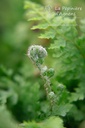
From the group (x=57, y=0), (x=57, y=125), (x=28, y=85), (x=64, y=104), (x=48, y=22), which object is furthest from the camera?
(x=57, y=0)

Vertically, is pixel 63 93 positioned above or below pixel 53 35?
below

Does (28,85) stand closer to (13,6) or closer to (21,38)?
(21,38)

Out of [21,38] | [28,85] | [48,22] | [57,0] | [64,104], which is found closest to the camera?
[64,104]

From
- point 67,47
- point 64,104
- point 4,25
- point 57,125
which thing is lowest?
point 57,125

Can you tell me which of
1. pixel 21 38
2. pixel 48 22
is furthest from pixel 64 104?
pixel 21 38

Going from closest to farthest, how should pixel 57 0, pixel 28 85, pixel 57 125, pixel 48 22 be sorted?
1. pixel 57 125
2. pixel 48 22
3. pixel 28 85
4. pixel 57 0

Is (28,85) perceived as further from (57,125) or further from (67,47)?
(57,125)

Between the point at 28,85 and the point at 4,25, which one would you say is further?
the point at 4,25

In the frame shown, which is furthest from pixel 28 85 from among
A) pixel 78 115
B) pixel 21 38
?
pixel 21 38

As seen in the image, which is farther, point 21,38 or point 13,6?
point 13,6
